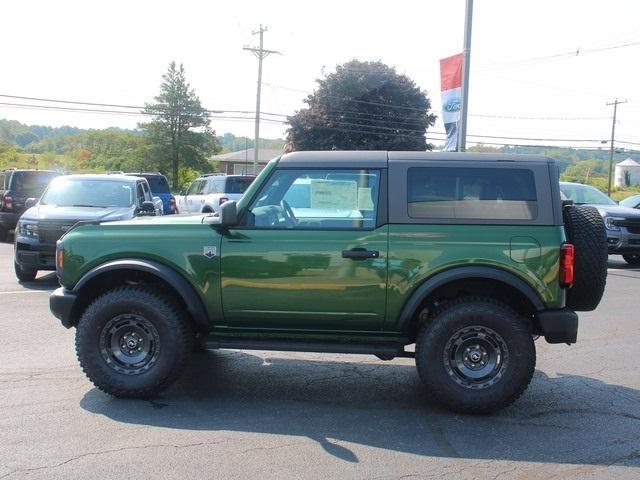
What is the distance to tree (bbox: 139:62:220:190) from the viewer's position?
67500 mm

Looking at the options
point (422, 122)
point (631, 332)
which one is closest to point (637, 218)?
point (631, 332)

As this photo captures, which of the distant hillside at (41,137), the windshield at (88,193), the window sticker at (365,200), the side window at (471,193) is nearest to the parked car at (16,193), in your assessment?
the windshield at (88,193)

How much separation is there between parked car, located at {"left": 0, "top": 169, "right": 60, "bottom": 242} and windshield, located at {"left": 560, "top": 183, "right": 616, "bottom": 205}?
1364cm

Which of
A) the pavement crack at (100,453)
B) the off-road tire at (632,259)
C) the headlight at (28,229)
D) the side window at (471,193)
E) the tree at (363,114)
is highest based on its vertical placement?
the tree at (363,114)

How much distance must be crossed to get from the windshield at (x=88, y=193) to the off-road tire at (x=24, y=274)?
1251 mm

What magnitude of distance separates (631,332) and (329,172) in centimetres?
504

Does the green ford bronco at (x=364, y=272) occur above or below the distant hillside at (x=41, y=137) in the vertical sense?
below

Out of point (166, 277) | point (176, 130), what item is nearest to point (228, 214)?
point (166, 277)

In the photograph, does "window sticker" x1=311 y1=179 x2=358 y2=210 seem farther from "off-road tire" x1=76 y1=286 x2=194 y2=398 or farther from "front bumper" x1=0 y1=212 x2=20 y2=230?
"front bumper" x1=0 y1=212 x2=20 y2=230

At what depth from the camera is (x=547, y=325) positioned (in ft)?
16.3

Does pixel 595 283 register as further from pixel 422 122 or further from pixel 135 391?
pixel 422 122

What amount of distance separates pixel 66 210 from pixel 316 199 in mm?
6917

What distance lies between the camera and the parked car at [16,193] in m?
17.1

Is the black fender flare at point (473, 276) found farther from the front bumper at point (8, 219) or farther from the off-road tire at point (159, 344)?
the front bumper at point (8, 219)
